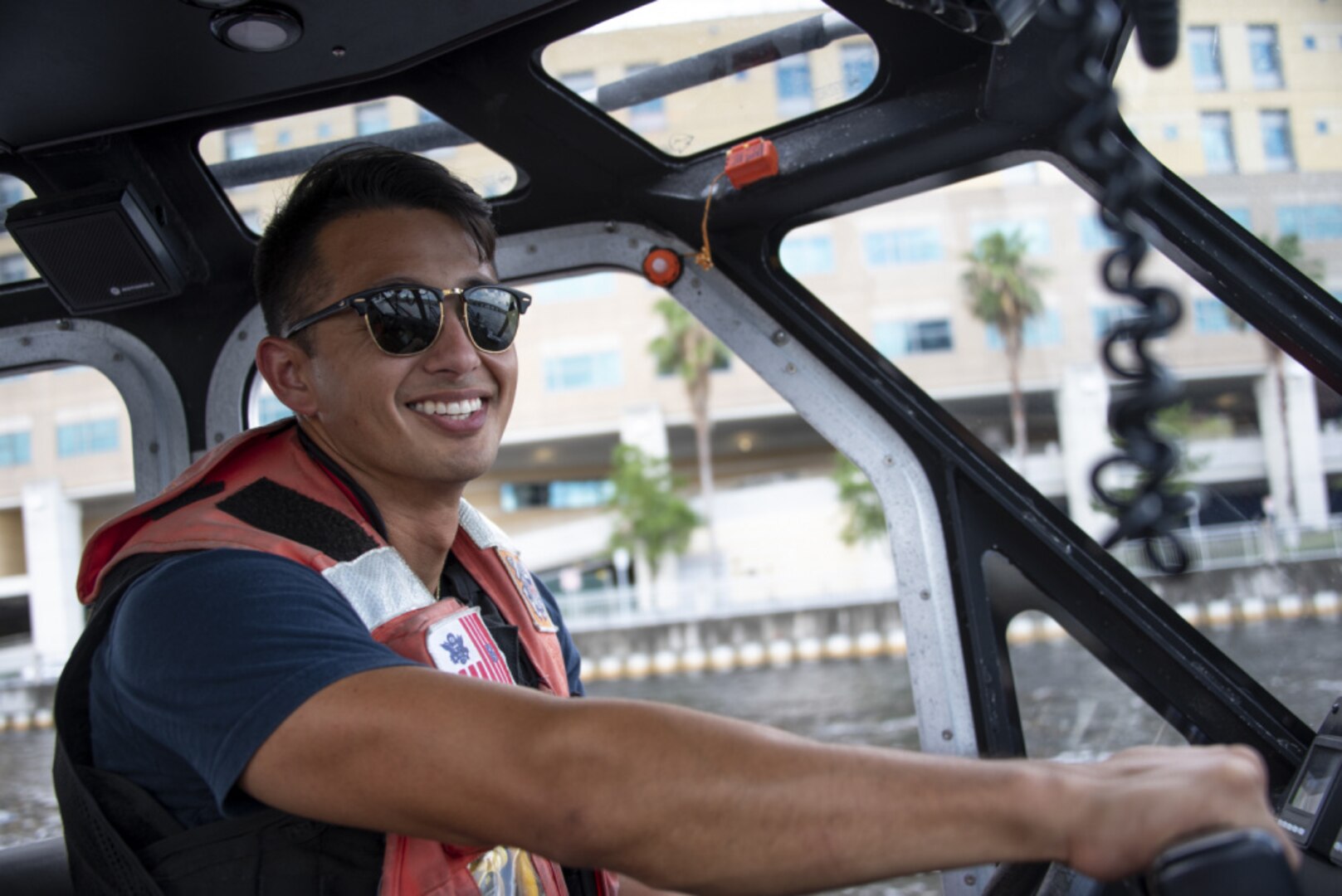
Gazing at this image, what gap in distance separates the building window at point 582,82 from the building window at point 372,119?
14.4 inches

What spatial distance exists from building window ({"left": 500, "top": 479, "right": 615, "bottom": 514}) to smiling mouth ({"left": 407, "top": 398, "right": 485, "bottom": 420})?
107 ft

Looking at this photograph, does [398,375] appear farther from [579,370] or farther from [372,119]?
[579,370]

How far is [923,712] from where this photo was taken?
7.09ft

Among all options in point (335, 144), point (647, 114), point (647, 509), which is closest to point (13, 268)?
point (335, 144)

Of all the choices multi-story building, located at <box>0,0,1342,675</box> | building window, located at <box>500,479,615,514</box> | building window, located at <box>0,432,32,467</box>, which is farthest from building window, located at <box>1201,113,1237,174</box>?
building window, located at <box>500,479,615,514</box>

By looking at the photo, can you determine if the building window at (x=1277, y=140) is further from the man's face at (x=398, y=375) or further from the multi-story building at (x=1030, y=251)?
the man's face at (x=398, y=375)

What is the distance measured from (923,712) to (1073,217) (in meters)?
1.00

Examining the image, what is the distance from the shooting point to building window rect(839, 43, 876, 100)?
79.0 inches

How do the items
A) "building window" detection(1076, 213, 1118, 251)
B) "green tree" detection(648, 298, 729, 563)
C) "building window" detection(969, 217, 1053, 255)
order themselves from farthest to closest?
"green tree" detection(648, 298, 729, 563)
"building window" detection(969, 217, 1053, 255)
"building window" detection(1076, 213, 1118, 251)

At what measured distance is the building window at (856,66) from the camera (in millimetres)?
2008

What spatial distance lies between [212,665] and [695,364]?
2985 cm

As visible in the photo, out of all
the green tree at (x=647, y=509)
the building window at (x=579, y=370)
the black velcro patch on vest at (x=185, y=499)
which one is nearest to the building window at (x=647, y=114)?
the black velcro patch on vest at (x=185, y=499)

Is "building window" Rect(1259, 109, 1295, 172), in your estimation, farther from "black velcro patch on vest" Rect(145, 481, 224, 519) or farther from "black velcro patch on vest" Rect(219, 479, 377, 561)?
"black velcro patch on vest" Rect(145, 481, 224, 519)

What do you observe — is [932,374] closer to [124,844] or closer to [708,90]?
[708,90]
